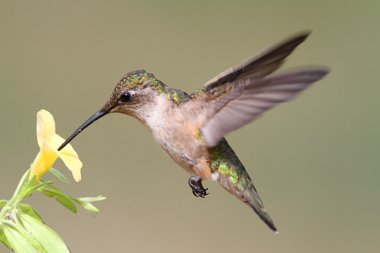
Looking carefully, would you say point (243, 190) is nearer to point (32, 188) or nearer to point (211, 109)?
point (211, 109)

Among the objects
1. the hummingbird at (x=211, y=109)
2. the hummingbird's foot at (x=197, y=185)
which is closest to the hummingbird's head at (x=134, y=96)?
the hummingbird at (x=211, y=109)

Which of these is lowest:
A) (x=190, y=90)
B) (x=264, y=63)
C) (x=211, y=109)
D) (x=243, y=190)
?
(x=243, y=190)

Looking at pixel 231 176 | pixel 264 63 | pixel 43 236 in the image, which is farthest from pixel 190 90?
pixel 43 236

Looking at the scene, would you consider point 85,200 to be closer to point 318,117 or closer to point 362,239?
point 362,239

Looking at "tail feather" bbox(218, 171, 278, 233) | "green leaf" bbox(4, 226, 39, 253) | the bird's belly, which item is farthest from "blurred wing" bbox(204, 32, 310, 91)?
"green leaf" bbox(4, 226, 39, 253)

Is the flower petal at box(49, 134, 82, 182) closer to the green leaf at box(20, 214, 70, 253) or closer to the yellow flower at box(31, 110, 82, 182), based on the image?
the yellow flower at box(31, 110, 82, 182)

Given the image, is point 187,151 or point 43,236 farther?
point 187,151
